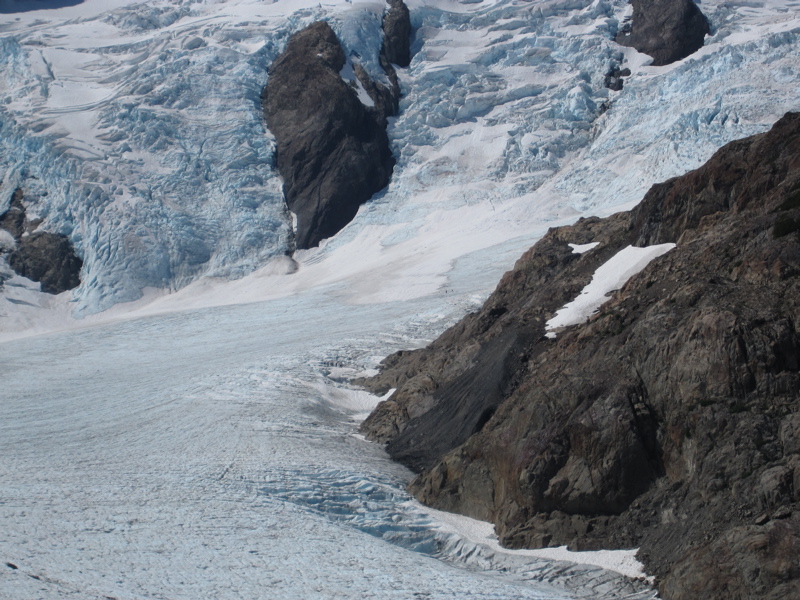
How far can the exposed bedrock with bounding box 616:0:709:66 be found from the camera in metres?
57.9

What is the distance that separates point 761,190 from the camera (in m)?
19.3

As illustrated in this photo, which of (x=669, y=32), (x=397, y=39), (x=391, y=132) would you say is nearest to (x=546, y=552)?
(x=391, y=132)

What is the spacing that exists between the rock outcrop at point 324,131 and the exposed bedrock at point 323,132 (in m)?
0.07

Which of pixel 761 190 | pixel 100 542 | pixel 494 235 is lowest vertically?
pixel 494 235

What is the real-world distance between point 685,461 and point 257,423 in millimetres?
13242

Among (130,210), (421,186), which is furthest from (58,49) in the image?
(421,186)

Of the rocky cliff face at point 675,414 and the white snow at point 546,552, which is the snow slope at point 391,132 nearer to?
the rocky cliff face at point 675,414

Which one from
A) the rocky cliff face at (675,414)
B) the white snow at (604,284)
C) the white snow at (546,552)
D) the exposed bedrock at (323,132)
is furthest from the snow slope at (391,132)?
the white snow at (546,552)

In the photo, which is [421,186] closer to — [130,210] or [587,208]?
[587,208]

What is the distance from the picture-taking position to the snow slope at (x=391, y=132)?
47844 millimetres

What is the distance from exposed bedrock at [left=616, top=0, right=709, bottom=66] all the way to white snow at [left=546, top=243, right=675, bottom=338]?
40.2 metres

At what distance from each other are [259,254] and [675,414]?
39776 millimetres

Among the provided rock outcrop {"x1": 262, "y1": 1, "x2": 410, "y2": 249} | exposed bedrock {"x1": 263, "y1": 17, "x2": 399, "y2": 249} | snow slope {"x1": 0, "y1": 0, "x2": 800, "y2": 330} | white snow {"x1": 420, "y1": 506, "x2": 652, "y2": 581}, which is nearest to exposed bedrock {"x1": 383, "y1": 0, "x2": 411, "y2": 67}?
rock outcrop {"x1": 262, "y1": 1, "x2": 410, "y2": 249}

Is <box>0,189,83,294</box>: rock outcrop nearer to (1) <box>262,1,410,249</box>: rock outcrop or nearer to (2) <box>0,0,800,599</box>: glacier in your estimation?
(2) <box>0,0,800,599</box>: glacier
